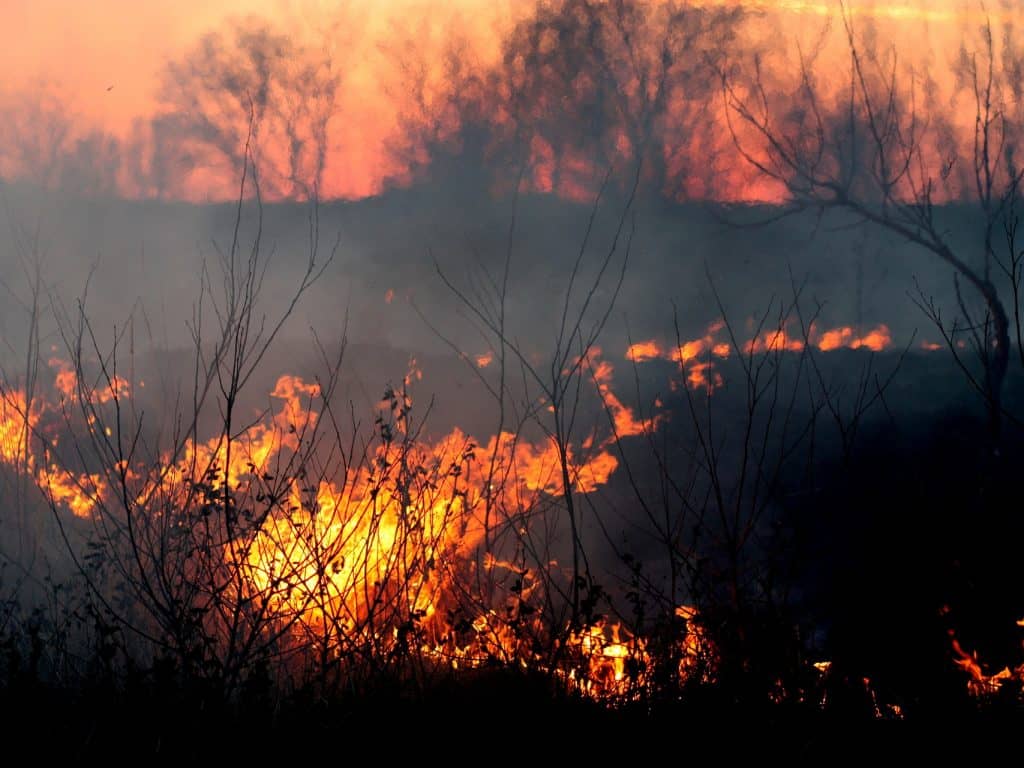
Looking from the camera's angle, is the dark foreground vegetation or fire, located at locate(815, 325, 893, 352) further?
fire, located at locate(815, 325, 893, 352)

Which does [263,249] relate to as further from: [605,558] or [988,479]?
[988,479]

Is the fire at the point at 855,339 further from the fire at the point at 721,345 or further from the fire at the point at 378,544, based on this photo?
the fire at the point at 378,544

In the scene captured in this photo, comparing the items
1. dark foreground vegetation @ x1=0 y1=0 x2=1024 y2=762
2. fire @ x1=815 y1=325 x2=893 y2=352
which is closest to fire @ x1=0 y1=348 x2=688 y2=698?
dark foreground vegetation @ x1=0 y1=0 x2=1024 y2=762

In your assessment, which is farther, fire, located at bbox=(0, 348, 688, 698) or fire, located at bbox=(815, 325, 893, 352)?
fire, located at bbox=(815, 325, 893, 352)

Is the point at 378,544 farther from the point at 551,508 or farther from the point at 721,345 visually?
the point at 721,345

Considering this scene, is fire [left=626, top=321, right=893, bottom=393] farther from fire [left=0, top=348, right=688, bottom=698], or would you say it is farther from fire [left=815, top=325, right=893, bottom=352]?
fire [left=0, top=348, right=688, bottom=698]

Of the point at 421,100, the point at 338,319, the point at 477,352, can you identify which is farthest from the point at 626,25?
the point at 477,352

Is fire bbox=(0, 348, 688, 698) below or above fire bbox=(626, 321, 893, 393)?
below

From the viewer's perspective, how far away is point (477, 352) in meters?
14.6

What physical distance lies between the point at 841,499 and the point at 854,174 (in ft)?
13.8

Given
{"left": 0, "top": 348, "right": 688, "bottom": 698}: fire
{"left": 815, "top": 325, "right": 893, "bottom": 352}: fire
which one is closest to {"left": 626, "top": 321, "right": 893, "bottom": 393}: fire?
{"left": 815, "top": 325, "right": 893, "bottom": 352}: fire

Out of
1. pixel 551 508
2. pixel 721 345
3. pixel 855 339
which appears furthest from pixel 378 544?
pixel 721 345

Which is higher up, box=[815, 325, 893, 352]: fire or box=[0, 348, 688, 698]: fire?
box=[815, 325, 893, 352]: fire

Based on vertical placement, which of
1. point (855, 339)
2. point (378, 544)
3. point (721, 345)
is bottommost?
point (378, 544)
